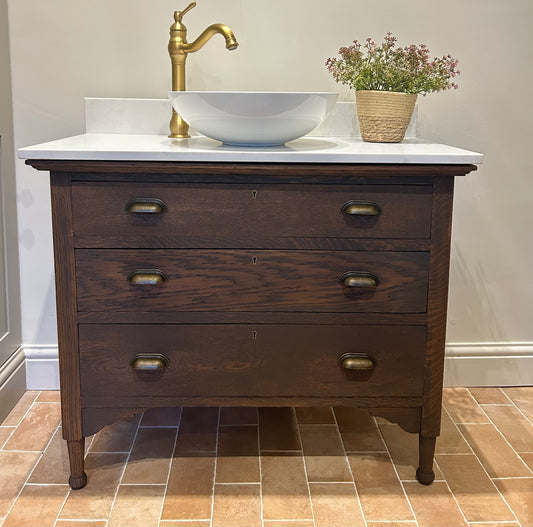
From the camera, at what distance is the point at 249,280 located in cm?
160

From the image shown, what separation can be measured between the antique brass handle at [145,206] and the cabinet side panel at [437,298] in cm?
64

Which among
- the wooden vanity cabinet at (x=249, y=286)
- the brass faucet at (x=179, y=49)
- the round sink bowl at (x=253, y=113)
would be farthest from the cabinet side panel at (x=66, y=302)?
the brass faucet at (x=179, y=49)

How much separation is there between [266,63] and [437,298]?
0.96 m

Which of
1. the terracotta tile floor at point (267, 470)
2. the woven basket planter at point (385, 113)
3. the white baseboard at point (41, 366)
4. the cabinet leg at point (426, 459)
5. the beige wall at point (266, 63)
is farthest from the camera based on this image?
the white baseboard at point (41, 366)

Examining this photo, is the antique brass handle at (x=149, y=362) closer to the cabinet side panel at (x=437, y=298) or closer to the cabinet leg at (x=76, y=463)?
the cabinet leg at (x=76, y=463)

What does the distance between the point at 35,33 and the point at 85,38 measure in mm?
152

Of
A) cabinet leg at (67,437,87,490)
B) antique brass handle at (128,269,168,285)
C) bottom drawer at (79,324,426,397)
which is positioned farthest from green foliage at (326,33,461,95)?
cabinet leg at (67,437,87,490)

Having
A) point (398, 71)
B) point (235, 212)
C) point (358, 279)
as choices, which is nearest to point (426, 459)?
point (358, 279)

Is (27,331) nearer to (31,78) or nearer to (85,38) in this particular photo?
(31,78)

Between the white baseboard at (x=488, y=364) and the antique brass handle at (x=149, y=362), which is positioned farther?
the white baseboard at (x=488, y=364)

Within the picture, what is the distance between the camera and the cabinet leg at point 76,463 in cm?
169

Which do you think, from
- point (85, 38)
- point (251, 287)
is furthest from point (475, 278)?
point (85, 38)

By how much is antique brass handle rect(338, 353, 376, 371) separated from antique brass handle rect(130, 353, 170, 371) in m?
0.43

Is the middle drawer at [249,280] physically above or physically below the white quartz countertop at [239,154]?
below
